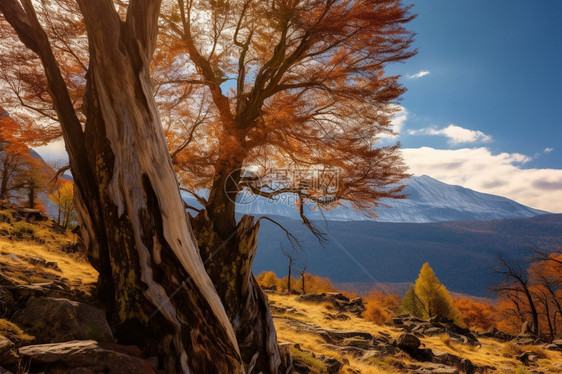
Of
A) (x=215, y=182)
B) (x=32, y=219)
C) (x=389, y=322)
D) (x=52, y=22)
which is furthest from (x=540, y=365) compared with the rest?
(x=32, y=219)

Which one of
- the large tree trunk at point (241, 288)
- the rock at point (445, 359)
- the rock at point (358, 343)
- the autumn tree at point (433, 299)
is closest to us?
the large tree trunk at point (241, 288)

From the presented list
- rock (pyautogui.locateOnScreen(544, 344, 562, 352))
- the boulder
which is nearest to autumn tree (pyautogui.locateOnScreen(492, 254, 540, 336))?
rock (pyautogui.locateOnScreen(544, 344, 562, 352))

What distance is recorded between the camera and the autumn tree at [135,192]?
2922 mm

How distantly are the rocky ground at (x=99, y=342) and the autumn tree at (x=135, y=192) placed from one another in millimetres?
328

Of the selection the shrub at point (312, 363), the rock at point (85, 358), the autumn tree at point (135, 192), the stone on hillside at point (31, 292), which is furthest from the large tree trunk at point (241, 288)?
the rock at point (85, 358)

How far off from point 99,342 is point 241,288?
253cm

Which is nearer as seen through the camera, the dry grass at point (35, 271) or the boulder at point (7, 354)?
the boulder at point (7, 354)

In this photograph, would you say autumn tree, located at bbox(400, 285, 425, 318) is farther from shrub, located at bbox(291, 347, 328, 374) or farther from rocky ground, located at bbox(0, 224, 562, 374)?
shrub, located at bbox(291, 347, 328, 374)

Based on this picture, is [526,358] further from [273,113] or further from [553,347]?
[273,113]

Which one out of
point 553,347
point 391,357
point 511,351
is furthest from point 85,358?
point 553,347

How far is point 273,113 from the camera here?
19.1ft

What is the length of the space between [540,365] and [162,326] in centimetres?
1780

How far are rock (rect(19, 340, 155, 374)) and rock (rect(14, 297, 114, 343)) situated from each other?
0.91 ft

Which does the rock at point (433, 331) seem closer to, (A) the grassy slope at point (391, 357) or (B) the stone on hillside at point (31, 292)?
(A) the grassy slope at point (391, 357)
